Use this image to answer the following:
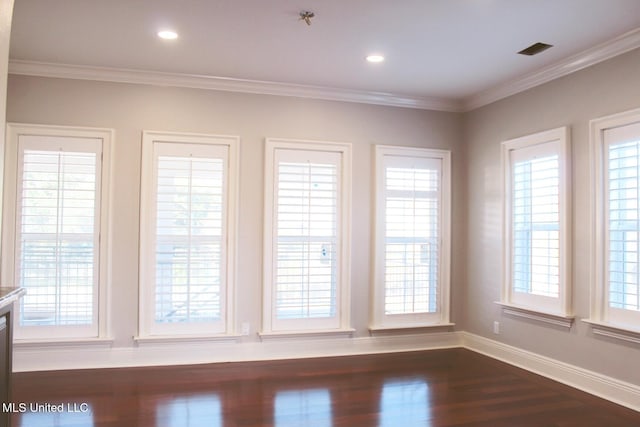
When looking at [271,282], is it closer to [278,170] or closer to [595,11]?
[278,170]

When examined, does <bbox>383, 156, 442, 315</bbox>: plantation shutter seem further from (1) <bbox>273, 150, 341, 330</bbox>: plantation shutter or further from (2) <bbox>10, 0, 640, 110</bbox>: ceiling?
(2) <bbox>10, 0, 640, 110</bbox>: ceiling

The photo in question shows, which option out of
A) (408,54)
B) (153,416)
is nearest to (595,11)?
(408,54)

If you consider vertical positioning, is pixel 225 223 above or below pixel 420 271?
above

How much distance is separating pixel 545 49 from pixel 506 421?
2750mm

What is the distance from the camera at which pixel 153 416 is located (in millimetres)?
3260

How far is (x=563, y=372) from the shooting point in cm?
411

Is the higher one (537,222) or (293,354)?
(537,222)

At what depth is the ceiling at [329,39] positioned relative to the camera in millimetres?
3129

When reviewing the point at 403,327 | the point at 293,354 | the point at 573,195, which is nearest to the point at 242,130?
the point at 293,354

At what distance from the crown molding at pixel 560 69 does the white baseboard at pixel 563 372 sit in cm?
243

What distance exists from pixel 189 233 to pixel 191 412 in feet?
5.54

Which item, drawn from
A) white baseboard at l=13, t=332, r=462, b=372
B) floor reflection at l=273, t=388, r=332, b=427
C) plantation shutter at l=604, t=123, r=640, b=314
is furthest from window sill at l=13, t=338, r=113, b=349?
plantation shutter at l=604, t=123, r=640, b=314

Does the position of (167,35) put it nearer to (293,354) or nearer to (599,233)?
(293,354)

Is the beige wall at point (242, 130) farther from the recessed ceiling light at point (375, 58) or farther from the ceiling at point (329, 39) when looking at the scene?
the recessed ceiling light at point (375, 58)
